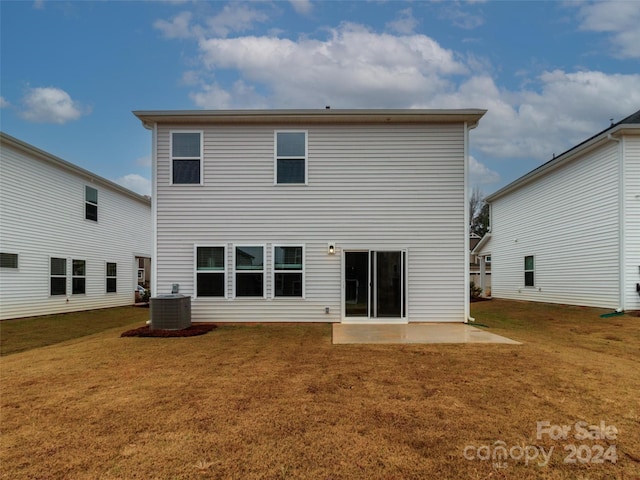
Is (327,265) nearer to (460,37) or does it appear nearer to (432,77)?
(460,37)

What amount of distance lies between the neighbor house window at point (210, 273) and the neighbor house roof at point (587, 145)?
1160 cm

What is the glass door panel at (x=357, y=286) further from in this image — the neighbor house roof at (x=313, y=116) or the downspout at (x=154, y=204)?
the downspout at (x=154, y=204)

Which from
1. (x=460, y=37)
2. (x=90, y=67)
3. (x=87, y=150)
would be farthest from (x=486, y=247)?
(x=87, y=150)

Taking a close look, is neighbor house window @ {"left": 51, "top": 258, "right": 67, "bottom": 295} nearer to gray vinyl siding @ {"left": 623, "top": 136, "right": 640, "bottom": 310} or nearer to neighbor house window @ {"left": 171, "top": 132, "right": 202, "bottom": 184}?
neighbor house window @ {"left": 171, "top": 132, "right": 202, "bottom": 184}

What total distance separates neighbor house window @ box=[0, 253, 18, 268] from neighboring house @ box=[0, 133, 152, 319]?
0.03 m

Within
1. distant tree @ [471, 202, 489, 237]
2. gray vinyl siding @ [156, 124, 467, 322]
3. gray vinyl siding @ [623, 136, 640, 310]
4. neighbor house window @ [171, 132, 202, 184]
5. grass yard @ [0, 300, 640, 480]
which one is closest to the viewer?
grass yard @ [0, 300, 640, 480]

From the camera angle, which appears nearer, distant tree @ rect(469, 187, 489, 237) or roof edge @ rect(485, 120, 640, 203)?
roof edge @ rect(485, 120, 640, 203)

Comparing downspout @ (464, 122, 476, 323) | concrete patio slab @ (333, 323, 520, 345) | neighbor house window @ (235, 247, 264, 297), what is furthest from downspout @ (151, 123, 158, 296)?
downspout @ (464, 122, 476, 323)

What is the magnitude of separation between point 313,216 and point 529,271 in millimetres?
11142

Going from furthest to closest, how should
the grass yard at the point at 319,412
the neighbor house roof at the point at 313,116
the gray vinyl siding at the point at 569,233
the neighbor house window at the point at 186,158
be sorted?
the gray vinyl siding at the point at 569,233 < the neighbor house window at the point at 186,158 < the neighbor house roof at the point at 313,116 < the grass yard at the point at 319,412

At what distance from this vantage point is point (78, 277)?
13.4 m

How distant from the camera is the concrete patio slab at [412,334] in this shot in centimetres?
661

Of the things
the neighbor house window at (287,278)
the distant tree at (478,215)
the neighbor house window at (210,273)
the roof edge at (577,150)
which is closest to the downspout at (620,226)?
the roof edge at (577,150)

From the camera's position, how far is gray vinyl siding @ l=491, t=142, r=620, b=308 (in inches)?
412
